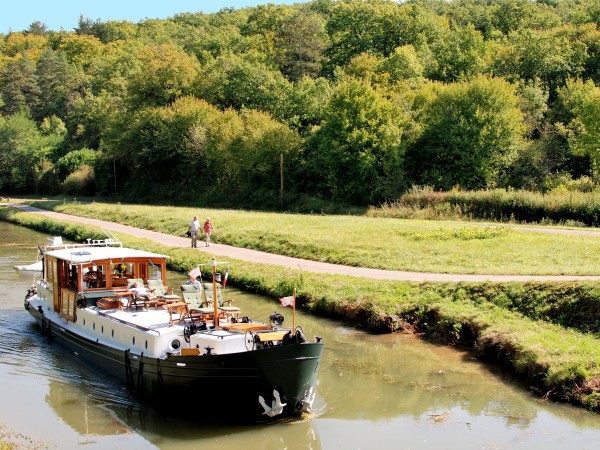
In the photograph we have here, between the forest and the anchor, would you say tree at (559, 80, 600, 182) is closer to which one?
the forest

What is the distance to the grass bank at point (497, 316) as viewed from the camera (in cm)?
1766

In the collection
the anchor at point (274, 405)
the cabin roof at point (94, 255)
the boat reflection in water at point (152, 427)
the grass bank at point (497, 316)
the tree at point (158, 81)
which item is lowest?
the boat reflection in water at point (152, 427)

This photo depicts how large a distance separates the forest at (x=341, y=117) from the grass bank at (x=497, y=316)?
25.2m

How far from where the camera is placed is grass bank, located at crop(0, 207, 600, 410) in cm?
1766

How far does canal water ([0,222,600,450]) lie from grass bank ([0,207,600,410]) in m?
0.57

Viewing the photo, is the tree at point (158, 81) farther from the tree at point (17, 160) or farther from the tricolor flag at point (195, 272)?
the tricolor flag at point (195, 272)

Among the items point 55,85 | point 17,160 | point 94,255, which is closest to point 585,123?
point 94,255

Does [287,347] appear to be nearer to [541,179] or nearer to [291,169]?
[541,179]

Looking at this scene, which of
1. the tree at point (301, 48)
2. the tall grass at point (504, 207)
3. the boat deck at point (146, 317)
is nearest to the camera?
the boat deck at point (146, 317)

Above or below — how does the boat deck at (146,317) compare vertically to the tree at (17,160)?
below

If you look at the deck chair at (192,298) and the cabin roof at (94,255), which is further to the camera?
the cabin roof at (94,255)

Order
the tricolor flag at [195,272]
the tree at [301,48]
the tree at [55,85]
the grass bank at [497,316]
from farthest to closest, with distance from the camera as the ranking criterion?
the tree at [55,85] → the tree at [301,48] → the tricolor flag at [195,272] → the grass bank at [497,316]

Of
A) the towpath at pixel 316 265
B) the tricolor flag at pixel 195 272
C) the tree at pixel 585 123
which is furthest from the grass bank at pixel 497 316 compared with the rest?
the tree at pixel 585 123

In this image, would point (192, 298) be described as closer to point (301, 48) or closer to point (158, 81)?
point (158, 81)
